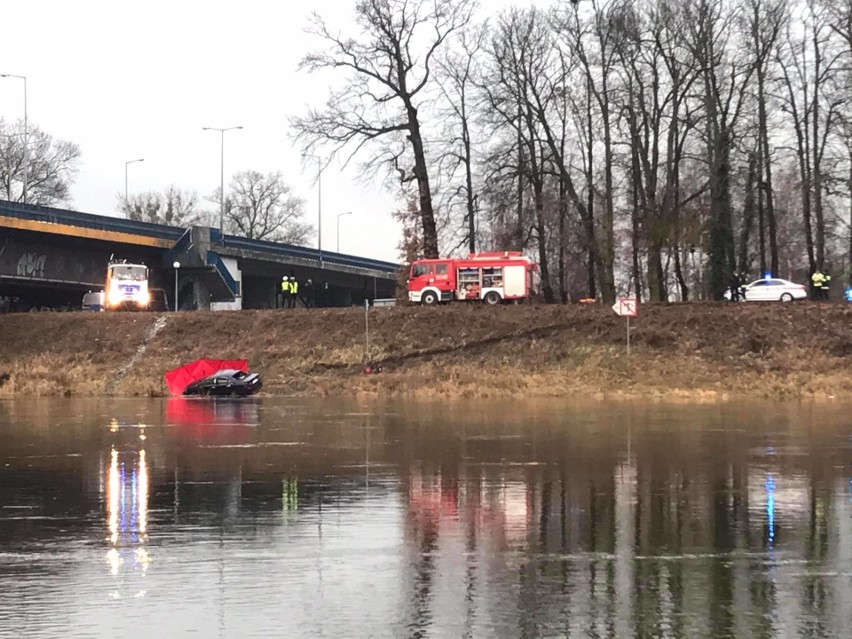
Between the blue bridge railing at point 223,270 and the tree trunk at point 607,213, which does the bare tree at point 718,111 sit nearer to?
the tree trunk at point 607,213

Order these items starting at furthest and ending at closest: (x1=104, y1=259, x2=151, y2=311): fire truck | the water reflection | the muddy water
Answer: (x1=104, y1=259, x2=151, y2=311): fire truck, the water reflection, the muddy water

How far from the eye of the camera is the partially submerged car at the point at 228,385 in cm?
4138

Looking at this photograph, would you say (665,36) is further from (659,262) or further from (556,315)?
(556,315)

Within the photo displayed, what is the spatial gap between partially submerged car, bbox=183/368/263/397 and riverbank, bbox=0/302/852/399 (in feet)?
4.39

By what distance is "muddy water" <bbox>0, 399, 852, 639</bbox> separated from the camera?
28.3ft

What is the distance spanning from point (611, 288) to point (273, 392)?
2251 cm

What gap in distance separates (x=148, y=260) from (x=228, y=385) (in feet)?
103

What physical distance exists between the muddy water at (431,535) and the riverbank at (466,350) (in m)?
16.5

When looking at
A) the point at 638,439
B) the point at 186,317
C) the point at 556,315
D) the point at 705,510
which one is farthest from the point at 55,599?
the point at 186,317

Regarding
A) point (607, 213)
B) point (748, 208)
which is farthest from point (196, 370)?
point (748, 208)

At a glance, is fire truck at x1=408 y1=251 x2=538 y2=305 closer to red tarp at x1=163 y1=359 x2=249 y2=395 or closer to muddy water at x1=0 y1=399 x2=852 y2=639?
red tarp at x1=163 y1=359 x2=249 y2=395

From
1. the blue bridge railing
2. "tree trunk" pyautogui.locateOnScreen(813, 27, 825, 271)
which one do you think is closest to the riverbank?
"tree trunk" pyautogui.locateOnScreen(813, 27, 825, 271)

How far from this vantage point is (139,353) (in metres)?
49.0

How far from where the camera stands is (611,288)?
57.9m
